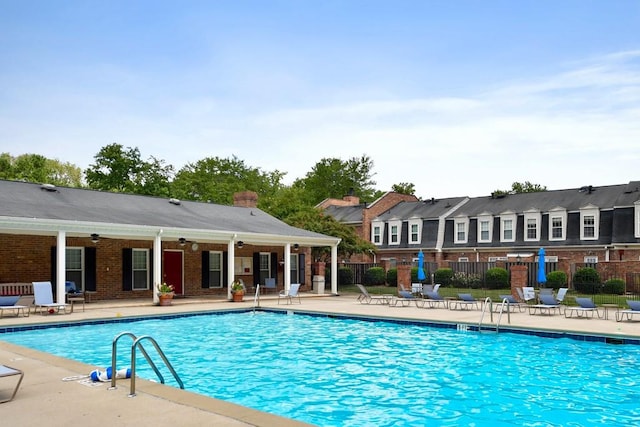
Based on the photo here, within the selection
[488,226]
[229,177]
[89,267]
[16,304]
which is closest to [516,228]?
[488,226]

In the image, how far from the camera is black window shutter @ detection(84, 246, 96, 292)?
847 inches

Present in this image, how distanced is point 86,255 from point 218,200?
33.2 m

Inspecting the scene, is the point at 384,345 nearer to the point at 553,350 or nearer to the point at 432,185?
the point at 553,350

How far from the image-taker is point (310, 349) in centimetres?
1266

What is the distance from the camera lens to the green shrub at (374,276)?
34.0m

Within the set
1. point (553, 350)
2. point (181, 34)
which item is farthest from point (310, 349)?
point (181, 34)

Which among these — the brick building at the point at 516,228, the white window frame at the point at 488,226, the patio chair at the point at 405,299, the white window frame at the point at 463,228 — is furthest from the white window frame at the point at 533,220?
the patio chair at the point at 405,299

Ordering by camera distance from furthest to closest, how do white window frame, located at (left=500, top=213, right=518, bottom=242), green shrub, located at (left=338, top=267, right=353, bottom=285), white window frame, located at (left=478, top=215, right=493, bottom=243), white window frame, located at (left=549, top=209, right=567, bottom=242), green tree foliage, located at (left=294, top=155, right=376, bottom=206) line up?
green tree foliage, located at (left=294, top=155, right=376, bottom=206) → white window frame, located at (left=478, top=215, right=493, bottom=243) → white window frame, located at (left=500, top=213, right=518, bottom=242) → white window frame, located at (left=549, top=209, right=567, bottom=242) → green shrub, located at (left=338, top=267, right=353, bottom=285)

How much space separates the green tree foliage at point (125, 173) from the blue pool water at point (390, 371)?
3514 cm

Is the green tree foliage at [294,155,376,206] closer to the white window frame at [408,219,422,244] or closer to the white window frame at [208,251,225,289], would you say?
the white window frame at [408,219,422,244]

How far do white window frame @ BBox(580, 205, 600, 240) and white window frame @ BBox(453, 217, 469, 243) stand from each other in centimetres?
755

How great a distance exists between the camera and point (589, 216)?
3456 centimetres

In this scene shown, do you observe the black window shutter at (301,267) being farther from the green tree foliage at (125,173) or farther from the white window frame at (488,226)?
the green tree foliage at (125,173)

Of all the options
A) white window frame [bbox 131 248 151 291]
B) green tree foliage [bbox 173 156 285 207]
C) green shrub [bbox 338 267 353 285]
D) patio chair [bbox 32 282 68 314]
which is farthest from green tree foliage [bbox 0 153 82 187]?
patio chair [bbox 32 282 68 314]
